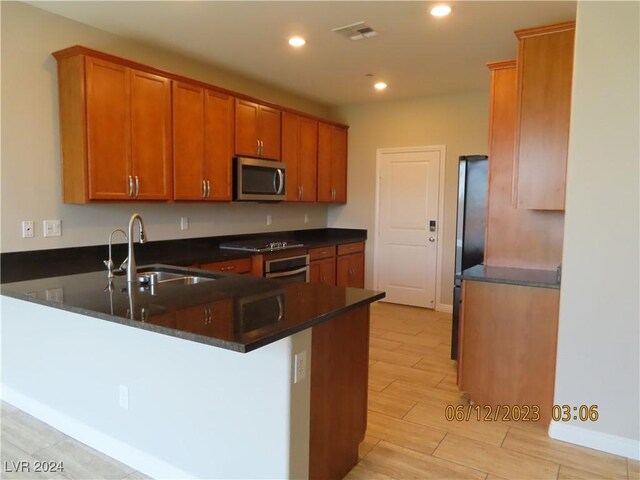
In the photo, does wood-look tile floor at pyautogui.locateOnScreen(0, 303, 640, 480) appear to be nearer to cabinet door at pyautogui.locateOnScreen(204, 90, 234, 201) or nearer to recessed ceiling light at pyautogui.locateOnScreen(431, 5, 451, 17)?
cabinet door at pyautogui.locateOnScreen(204, 90, 234, 201)

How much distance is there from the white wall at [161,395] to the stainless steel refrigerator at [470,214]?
2.31 m

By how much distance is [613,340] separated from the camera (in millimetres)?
2430

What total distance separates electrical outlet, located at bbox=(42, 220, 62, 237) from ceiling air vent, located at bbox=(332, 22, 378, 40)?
8.35 feet

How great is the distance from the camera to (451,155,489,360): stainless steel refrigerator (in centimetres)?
368

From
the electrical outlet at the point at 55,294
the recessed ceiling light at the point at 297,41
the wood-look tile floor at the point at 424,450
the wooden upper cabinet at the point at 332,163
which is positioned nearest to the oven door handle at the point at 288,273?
the wooden upper cabinet at the point at 332,163

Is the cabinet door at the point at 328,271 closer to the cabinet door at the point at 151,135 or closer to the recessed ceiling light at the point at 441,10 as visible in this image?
the cabinet door at the point at 151,135

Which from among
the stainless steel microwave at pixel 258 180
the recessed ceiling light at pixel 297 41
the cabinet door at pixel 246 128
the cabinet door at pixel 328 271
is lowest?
the cabinet door at pixel 328 271

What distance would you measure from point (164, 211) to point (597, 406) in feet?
11.9

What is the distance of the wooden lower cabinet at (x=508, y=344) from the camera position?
2.72 m

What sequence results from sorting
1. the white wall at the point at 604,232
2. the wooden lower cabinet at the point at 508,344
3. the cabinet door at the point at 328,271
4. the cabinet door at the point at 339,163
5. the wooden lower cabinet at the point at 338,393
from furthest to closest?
the cabinet door at the point at 339,163 < the cabinet door at the point at 328,271 < the wooden lower cabinet at the point at 508,344 < the white wall at the point at 604,232 < the wooden lower cabinet at the point at 338,393

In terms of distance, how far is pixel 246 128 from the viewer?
451 cm

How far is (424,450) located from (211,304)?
1.45 meters

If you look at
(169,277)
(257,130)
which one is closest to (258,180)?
(257,130)
